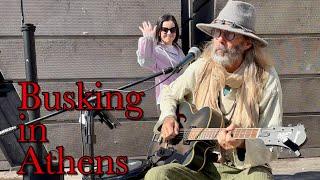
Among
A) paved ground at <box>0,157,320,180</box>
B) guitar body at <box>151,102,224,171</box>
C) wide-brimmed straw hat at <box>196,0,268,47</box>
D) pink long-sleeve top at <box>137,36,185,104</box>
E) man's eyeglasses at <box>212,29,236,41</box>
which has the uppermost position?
wide-brimmed straw hat at <box>196,0,268,47</box>

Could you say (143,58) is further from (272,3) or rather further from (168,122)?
(272,3)

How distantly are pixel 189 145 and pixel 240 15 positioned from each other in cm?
81

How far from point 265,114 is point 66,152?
3.20 metres

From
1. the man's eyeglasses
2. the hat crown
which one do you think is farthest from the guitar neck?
the hat crown

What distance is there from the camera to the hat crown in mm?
2604

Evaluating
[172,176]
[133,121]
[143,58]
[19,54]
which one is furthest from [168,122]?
[19,54]

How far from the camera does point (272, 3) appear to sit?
16.9ft

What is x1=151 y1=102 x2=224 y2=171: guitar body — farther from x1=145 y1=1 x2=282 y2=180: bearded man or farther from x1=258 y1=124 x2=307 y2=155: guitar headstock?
x1=258 y1=124 x2=307 y2=155: guitar headstock

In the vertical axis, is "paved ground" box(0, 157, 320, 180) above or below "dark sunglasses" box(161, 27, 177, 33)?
below

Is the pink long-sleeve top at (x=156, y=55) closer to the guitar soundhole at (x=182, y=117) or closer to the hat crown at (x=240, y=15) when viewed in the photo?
the guitar soundhole at (x=182, y=117)

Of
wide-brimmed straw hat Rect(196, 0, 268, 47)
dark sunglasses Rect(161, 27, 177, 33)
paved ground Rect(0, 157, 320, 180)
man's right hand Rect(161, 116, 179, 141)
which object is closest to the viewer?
wide-brimmed straw hat Rect(196, 0, 268, 47)

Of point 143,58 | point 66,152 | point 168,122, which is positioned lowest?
point 66,152

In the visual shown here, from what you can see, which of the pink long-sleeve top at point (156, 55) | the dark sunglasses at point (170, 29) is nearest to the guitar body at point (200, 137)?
the pink long-sleeve top at point (156, 55)

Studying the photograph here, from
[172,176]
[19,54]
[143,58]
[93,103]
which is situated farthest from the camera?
[19,54]
